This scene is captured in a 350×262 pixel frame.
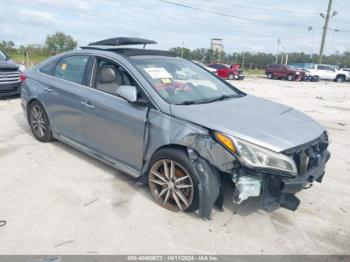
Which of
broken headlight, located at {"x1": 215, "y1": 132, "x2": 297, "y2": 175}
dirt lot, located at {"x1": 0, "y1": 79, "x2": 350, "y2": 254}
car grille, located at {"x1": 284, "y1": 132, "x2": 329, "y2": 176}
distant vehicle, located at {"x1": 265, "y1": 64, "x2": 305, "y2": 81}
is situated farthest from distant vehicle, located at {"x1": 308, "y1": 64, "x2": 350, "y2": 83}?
broken headlight, located at {"x1": 215, "y1": 132, "x2": 297, "y2": 175}

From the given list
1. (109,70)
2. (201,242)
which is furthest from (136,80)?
(201,242)

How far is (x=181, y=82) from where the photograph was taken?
3.93m

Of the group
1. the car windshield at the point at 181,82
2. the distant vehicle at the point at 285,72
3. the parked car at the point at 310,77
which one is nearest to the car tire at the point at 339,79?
the parked car at the point at 310,77

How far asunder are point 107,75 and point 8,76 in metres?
6.64

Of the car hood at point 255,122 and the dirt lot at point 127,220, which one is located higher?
the car hood at point 255,122

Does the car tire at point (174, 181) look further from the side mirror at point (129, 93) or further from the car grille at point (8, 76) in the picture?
the car grille at point (8, 76)

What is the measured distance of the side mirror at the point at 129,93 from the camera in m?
3.49

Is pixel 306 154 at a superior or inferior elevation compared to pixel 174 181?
superior

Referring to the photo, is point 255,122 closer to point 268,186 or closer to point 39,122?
point 268,186

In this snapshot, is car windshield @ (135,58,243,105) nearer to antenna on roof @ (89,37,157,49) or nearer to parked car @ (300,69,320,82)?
antenna on roof @ (89,37,157,49)

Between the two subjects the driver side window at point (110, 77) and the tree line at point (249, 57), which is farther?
the tree line at point (249, 57)

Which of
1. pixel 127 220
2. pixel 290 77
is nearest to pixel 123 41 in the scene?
pixel 127 220

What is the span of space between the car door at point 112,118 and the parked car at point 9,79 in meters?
6.21

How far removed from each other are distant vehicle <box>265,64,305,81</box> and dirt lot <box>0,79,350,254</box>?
1096 inches
